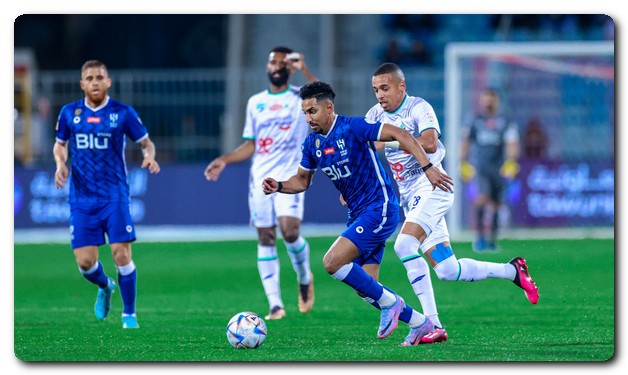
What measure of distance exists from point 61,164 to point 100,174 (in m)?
0.31

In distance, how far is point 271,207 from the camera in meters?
11.2

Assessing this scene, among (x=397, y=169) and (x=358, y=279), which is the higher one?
(x=397, y=169)

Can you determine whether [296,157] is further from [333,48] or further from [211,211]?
[333,48]

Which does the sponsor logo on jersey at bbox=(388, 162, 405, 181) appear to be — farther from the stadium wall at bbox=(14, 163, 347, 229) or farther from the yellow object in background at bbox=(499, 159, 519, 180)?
the stadium wall at bbox=(14, 163, 347, 229)

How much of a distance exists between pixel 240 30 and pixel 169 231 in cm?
516

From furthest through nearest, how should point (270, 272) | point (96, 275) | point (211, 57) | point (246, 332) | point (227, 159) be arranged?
point (211, 57), point (270, 272), point (227, 159), point (96, 275), point (246, 332)

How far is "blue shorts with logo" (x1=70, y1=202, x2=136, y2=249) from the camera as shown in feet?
Answer: 33.9

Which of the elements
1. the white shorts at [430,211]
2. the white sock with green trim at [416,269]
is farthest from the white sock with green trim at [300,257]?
the white sock with green trim at [416,269]

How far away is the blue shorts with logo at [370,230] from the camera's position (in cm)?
901

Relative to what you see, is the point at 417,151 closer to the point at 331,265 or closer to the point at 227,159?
the point at 331,265

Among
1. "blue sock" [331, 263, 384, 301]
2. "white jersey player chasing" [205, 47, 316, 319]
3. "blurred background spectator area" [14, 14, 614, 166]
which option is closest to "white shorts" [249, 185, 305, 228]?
"white jersey player chasing" [205, 47, 316, 319]

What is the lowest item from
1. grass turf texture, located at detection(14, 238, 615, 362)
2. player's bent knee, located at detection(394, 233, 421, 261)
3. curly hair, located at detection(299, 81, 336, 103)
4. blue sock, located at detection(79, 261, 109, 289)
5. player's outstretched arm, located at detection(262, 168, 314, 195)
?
grass turf texture, located at detection(14, 238, 615, 362)

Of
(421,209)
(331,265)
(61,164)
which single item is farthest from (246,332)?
(61,164)

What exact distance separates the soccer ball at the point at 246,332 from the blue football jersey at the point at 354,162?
3.13ft
